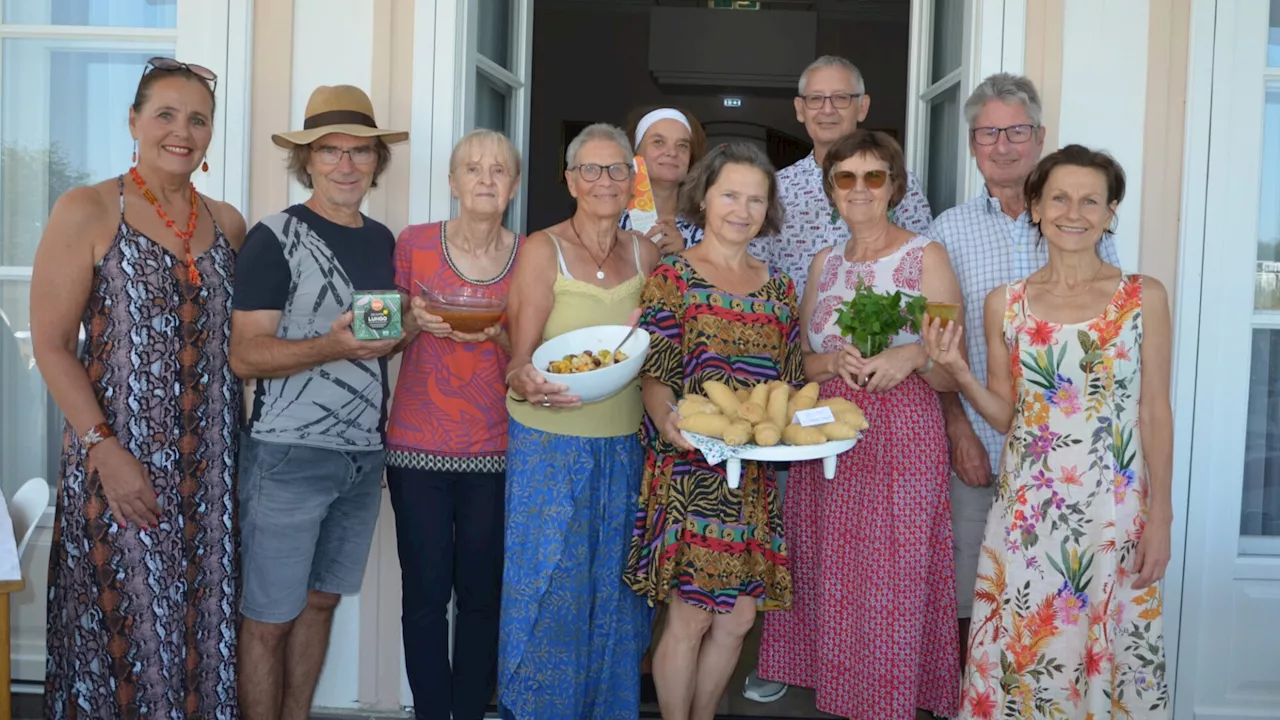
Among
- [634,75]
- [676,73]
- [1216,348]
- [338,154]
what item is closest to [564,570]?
[338,154]

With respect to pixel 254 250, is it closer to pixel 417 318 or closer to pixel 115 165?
pixel 417 318

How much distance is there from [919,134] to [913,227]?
0.73 meters

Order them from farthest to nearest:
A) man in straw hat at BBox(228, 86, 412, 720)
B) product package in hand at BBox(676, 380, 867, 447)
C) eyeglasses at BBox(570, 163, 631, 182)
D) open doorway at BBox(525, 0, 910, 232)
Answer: open doorway at BBox(525, 0, 910, 232) → eyeglasses at BBox(570, 163, 631, 182) → man in straw hat at BBox(228, 86, 412, 720) → product package in hand at BBox(676, 380, 867, 447)

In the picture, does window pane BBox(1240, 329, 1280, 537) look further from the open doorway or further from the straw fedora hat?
the open doorway

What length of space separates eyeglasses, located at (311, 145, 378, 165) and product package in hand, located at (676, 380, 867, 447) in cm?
101

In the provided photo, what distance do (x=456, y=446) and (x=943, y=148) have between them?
1.90m

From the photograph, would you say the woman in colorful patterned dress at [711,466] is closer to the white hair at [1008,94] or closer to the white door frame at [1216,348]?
the white hair at [1008,94]

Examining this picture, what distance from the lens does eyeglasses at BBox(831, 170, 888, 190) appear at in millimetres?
2545

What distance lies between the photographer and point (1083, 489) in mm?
2314

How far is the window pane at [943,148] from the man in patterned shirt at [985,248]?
43cm

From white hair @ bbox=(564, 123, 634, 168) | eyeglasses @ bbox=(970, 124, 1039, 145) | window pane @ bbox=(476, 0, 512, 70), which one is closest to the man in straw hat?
white hair @ bbox=(564, 123, 634, 168)

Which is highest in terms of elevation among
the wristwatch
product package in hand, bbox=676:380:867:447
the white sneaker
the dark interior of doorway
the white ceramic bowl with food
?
the dark interior of doorway

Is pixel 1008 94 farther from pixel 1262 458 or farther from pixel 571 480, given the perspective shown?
pixel 571 480

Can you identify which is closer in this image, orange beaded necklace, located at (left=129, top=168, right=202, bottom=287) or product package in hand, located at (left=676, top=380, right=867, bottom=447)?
product package in hand, located at (left=676, top=380, right=867, bottom=447)
